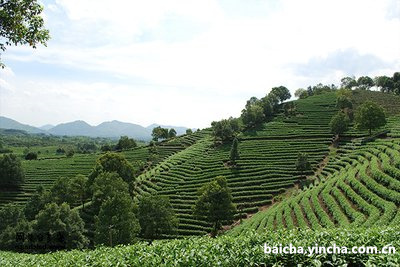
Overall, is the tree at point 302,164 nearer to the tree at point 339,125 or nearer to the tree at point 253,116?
the tree at point 339,125

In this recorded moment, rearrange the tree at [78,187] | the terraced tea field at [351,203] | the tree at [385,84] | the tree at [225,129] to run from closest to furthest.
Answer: the terraced tea field at [351,203], the tree at [78,187], the tree at [225,129], the tree at [385,84]

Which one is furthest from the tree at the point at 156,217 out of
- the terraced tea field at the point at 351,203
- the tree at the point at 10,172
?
the tree at the point at 10,172

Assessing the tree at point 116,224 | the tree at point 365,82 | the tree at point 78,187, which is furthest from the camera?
the tree at point 365,82

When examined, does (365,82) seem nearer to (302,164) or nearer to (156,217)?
(302,164)

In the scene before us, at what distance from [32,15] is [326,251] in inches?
496

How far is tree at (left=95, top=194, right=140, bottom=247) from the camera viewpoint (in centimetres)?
3816

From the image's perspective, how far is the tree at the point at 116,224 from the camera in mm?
38156

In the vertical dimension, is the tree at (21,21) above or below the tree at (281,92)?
below

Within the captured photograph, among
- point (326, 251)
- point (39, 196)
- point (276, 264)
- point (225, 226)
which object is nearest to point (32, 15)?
point (276, 264)

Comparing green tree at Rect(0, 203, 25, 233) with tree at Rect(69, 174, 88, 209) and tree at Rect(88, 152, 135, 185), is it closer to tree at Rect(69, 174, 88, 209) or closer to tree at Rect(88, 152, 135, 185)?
tree at Rect(69, 174, 88, 209)

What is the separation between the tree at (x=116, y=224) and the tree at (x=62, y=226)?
6990 millimetres

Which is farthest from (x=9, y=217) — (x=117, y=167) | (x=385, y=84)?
(x=385, y=84)

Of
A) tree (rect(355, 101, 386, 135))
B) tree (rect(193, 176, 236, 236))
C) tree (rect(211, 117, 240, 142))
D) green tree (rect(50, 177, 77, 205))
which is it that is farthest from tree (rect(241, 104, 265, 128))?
green tree (rect(50, 177, 77, 205))

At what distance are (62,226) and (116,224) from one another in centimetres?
1089
